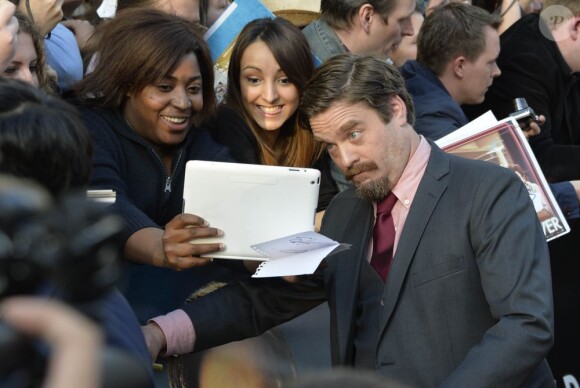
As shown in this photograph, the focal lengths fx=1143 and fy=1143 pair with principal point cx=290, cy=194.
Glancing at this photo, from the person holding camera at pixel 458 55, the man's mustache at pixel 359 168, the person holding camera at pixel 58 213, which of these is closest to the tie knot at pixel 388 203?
the man's mustache at pixel 359 168

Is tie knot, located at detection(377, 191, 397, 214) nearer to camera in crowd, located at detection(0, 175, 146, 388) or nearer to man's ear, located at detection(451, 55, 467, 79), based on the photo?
man's ear, located at detection(451, 55, 467, 79)

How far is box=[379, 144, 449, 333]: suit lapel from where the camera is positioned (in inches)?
139

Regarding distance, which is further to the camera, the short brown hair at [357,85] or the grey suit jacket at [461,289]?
the short brown hair at [357,85]

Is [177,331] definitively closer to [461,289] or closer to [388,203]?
[388,203]

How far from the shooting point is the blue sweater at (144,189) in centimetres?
384

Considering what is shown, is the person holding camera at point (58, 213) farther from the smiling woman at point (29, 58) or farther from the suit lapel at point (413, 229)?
the smiling woman at point (29, 58)

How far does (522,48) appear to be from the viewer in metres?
6.28

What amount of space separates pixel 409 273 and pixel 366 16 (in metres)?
2.21

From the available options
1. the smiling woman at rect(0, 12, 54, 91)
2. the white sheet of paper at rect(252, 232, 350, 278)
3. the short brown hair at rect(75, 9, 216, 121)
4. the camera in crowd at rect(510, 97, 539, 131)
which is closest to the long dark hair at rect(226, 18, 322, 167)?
the short brown hair at rect(75, 9, 216, 121)

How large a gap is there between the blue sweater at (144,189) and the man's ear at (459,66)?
1.89m

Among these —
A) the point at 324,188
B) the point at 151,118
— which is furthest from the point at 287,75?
the point at 151,118

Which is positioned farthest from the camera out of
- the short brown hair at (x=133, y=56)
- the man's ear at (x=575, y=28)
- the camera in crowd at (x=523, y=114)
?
the man's ear at (x=575, y=28)

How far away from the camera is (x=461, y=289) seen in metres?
3.46

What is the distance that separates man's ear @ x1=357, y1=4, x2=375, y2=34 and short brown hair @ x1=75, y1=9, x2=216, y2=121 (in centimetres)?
142
